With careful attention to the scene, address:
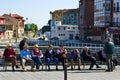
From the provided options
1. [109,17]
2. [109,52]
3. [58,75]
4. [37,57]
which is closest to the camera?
[58,75]

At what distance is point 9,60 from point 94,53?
496 cm

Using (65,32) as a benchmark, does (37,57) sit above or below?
below

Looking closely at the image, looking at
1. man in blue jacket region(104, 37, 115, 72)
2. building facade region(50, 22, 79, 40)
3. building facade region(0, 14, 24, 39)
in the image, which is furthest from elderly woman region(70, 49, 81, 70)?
building facade region(50, 22, 79, 40)

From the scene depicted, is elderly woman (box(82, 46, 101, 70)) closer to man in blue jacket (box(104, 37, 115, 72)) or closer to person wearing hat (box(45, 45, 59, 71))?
man in blue jacket (box(104, 37, 115, 72))

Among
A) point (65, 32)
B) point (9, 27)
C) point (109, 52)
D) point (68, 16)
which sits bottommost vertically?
point (109, 52)

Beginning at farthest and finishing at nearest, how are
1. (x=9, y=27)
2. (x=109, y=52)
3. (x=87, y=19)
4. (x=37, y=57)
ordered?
1. (x=9, y=27)
2. (x=87, y=19)
3. (x=37, y=57)
4. (x=109, y=52)

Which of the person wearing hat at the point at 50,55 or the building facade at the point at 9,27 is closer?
the person wearing hat at the point at 50,55

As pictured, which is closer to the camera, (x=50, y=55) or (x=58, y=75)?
(x=58, y=75)

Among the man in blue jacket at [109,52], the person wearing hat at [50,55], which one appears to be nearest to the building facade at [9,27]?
the person wearing hat at [50,55]

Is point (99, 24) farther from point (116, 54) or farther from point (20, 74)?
point (20, 74)

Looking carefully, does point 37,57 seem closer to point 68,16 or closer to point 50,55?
point 50,55

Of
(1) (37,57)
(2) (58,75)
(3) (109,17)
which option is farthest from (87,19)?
(2) (58,75)

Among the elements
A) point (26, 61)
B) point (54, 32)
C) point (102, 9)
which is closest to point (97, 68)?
point (26, 61)

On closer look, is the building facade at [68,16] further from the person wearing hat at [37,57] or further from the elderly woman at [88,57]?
the person wearing hat at [37,57]
